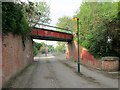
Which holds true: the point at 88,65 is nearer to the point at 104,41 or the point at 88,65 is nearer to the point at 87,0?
the point at 104,41

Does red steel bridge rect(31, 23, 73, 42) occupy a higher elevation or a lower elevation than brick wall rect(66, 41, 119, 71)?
higher

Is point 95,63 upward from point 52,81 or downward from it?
upward

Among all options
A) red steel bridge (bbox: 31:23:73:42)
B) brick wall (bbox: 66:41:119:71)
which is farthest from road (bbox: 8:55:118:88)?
red steel bridge (bbox: 31:23:73:42)

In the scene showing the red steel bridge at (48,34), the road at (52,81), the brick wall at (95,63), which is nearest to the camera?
the road at (52,81)

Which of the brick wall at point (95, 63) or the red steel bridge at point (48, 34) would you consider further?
the red steel bridge at point (48, 34)

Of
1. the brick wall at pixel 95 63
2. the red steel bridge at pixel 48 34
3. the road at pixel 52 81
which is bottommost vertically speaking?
the road at pixel 52 81

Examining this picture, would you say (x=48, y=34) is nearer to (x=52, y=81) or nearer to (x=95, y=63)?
(x=95, y=63)

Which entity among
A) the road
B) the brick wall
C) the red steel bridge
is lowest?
the road

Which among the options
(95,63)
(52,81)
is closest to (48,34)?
(95,63)

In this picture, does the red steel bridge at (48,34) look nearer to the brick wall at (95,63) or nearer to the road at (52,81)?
the brick wall at (95,63)

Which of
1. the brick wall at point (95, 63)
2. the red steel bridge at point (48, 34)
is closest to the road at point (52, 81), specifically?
the brick wall at point (95, 63)

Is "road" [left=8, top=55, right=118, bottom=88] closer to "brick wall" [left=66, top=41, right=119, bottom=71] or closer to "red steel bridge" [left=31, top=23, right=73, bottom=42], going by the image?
"brick wall" [left=66, top=41, right=119, bottom=71]

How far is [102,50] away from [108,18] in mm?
4044

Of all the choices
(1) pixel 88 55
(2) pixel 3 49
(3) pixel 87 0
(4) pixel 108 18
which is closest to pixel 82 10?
(3) pixel 87 0
